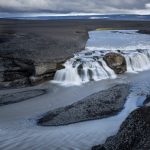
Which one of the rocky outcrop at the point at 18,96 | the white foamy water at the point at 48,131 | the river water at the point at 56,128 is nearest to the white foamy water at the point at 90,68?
the river water at the point at 56,128

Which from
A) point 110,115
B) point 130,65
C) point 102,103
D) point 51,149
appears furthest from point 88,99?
point 130,65

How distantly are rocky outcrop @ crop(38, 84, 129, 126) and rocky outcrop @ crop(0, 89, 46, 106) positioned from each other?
3430 millimetres

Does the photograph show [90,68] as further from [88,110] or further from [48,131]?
[48,131]

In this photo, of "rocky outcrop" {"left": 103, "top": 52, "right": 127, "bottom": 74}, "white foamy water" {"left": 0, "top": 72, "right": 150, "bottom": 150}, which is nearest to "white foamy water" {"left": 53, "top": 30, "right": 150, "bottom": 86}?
"rocky outcrop" {"left": 103, "top": 52, "right": 127, "bottom": 74}

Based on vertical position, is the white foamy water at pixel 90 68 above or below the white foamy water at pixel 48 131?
above

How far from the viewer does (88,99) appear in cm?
1812

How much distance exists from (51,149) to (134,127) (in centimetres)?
314

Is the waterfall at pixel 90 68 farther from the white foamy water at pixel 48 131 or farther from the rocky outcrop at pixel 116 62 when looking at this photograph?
the white foamy water at pixel 48 131

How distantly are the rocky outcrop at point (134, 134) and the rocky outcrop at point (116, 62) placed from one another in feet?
53.6

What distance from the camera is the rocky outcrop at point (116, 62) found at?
26.9 meters

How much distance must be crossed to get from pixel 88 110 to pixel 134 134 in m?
6.35

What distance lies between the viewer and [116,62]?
89.6ft

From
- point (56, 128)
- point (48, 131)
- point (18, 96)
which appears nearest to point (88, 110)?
point (56, 128)

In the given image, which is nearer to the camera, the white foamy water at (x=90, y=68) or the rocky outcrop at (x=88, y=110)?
the rocky outcrop at (x=88, y=110)
